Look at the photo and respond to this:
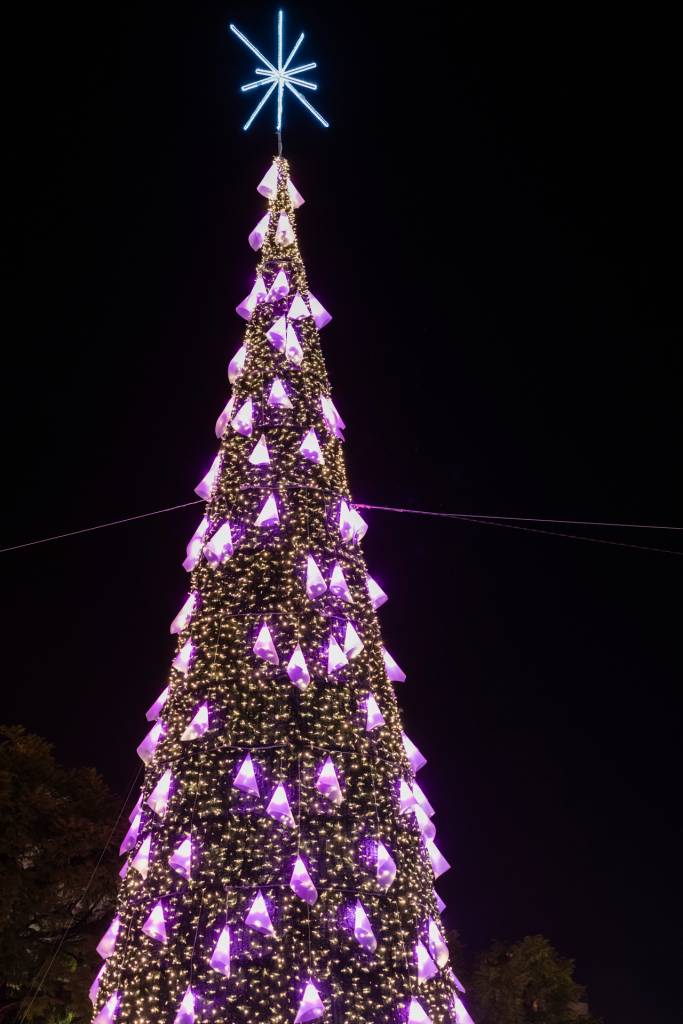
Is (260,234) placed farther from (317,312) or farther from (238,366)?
(238,366)

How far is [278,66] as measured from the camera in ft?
28.5

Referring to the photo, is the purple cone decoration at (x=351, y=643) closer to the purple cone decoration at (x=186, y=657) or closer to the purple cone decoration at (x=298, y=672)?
the purple cone decoration at (x=298, y=672)

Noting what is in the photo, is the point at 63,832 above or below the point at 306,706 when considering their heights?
below

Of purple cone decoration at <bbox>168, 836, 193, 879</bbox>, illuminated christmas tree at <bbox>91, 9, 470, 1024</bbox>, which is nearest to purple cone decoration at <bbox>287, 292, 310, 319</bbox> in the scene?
illuminated christmas tree at <bbox>91, 9, 470, 1024</bbox>

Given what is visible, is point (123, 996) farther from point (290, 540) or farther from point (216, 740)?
point (290, 540)

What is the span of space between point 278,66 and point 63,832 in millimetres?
9775

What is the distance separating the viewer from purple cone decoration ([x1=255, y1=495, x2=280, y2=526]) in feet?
21.2

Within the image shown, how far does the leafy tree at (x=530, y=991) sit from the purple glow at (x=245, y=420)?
9.07 m

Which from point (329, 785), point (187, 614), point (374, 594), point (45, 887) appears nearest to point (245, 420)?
point (187, 614)

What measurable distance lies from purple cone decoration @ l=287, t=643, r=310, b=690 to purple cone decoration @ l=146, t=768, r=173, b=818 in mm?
1172

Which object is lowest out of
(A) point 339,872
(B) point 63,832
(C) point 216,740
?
(B) point 63,832

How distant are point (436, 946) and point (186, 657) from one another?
2833mm

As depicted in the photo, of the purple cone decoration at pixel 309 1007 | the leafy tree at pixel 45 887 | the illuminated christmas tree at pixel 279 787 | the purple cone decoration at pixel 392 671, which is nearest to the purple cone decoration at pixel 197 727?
the illuminated christmas tree at pixel 279 787

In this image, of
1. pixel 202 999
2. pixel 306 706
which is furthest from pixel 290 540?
pixel 202 999
